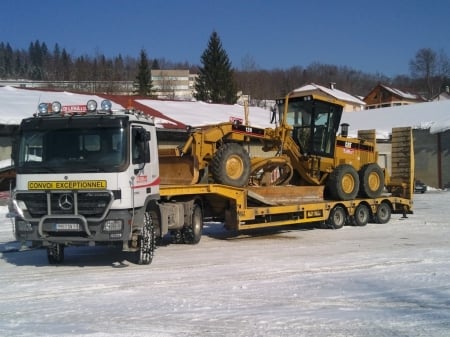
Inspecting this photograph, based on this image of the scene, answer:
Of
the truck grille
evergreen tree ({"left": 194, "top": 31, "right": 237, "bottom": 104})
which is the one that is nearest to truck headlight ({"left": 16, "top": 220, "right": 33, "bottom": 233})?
the truck grille

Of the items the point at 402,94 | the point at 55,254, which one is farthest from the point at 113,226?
the point at 402,94

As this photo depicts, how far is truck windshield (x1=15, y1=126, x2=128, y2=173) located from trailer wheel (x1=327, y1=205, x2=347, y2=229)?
843 cm

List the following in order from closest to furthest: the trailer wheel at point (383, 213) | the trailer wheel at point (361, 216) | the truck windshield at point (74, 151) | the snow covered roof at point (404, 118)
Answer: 1. the truck windshield at point (74, 151)
2. the trailer wheel at point (361, 216)
3. the trailer wheel at point (383, 213)
4. the snow covered roof at point (404, 118)

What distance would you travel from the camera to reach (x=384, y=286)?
8273mm

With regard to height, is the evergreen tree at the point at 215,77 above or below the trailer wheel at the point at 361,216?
above

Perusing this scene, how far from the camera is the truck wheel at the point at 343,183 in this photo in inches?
636

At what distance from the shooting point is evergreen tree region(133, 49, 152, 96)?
65.5 metres

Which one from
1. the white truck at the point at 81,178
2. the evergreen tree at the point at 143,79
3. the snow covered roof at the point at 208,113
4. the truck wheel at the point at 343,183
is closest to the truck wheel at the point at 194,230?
the white truck at the point at 81,178

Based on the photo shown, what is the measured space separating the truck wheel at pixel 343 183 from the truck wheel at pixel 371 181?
0.51 m

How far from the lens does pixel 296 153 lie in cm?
1611

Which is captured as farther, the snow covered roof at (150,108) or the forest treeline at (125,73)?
the forest treeline at (125,73)

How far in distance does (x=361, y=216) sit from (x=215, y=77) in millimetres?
49821

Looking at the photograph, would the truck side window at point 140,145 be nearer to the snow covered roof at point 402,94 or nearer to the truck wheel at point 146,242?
the truck wheel at point 146,242

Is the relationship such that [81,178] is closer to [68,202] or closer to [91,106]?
[68,202]
